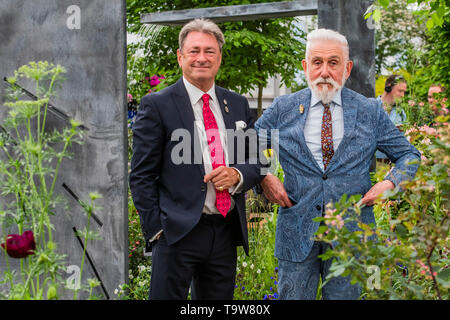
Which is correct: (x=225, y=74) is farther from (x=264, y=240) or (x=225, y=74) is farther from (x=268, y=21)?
(x=264, y=240)

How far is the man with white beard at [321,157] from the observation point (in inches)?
98.9

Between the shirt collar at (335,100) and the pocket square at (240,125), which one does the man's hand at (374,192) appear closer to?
the shirt collar at (335,100)

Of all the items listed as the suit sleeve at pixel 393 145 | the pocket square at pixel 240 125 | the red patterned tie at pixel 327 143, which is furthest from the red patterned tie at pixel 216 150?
the suit sleeve at pixel 393 145

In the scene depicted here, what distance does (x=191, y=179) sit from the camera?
2.53 meters

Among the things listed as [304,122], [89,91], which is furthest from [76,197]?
[304,122]

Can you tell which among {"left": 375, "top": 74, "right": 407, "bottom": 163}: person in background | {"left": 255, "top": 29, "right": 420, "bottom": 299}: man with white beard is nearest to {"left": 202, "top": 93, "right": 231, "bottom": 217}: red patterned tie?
{"left": 255, "top": 29, "right": 420, "bottom": 299}: man with white beard

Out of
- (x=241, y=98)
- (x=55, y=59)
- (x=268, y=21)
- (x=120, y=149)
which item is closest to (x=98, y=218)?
(x=120, y=149)

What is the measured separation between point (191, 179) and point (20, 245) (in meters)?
1.08

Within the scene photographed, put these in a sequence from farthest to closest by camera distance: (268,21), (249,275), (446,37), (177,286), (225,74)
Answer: (268,21)
(225,74)
(446,37)
(249,275)
(177,286)

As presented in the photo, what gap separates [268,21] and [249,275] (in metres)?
7.49

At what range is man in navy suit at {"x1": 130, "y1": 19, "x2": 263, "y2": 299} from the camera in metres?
2.52

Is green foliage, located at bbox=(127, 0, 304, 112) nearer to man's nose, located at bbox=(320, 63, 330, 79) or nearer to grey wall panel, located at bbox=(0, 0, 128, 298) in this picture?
grey wall panel, located at bbox=(0, 0, 128, 298)

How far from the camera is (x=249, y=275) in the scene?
13.6 ft

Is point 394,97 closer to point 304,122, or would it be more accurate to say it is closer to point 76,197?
point 304,122
